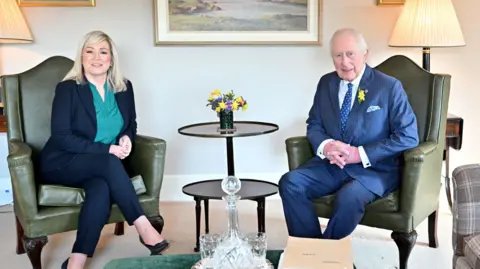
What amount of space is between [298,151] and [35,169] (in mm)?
1322

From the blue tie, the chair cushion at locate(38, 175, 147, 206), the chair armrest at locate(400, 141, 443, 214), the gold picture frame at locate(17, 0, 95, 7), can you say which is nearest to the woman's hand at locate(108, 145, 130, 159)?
the chair cushion at locate(38, 175, 147, 206)

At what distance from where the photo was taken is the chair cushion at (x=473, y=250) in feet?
5.82

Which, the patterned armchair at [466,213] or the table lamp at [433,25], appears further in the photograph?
the table lamp at [433,25]

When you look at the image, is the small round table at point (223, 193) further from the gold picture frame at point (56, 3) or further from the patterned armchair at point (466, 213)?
the gold picture frame at point (56, 3)

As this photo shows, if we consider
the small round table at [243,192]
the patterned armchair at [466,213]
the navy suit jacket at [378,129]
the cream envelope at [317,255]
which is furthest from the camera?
the small round table at [243,192]

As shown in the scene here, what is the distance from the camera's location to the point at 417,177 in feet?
8.02

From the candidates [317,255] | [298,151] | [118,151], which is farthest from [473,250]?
[118,151]

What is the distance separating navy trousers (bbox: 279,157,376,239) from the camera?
244 centimetres

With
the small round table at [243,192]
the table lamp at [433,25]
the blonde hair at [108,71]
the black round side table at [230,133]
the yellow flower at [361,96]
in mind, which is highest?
the table lamp at [433,25]

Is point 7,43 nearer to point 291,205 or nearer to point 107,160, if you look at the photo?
point 107,160

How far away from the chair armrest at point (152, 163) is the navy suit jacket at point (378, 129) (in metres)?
0.75

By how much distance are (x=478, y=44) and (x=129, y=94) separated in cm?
242

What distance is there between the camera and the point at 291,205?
8.38 feet

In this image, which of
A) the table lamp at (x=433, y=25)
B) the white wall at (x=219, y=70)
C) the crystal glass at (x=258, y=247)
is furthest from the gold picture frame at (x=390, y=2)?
the crystal glass at (x=258, y=247)
